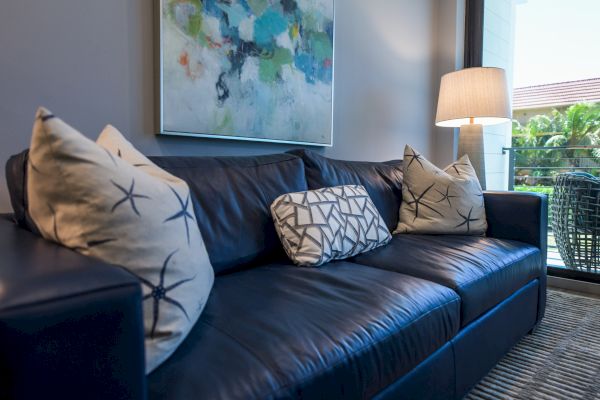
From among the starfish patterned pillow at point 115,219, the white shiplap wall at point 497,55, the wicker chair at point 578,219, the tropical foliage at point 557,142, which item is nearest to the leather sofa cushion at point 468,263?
the starfish patterned pillow at point 115,219

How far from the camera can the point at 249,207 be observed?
1.34m

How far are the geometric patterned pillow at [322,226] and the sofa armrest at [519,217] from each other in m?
0.74

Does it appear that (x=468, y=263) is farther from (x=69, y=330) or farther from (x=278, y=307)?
(x=69, y=330)

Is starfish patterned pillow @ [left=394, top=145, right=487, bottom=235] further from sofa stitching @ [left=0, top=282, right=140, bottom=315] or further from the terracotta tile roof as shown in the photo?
sofa stitching @ [left=0, top=282, right=140, bottom=315]

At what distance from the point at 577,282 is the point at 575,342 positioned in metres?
0.98

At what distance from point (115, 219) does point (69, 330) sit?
23 centimetres

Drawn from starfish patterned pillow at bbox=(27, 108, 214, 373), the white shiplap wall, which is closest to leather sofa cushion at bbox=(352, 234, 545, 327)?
starfish patterned pillow at bbox=(27, 108, 214, 373)

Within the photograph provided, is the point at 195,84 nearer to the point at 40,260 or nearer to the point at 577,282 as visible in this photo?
the point at 40,260

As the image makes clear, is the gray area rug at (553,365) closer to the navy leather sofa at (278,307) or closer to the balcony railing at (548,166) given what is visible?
the navy leather sofa at (278,307)

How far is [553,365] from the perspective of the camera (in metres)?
1.46

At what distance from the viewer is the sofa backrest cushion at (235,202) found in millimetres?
1206

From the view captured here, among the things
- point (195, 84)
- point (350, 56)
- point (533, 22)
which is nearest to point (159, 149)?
point (195, 84)

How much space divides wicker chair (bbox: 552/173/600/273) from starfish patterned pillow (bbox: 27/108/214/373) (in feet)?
8.35

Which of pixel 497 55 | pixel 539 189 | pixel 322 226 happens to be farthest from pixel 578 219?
pixel 322 226
